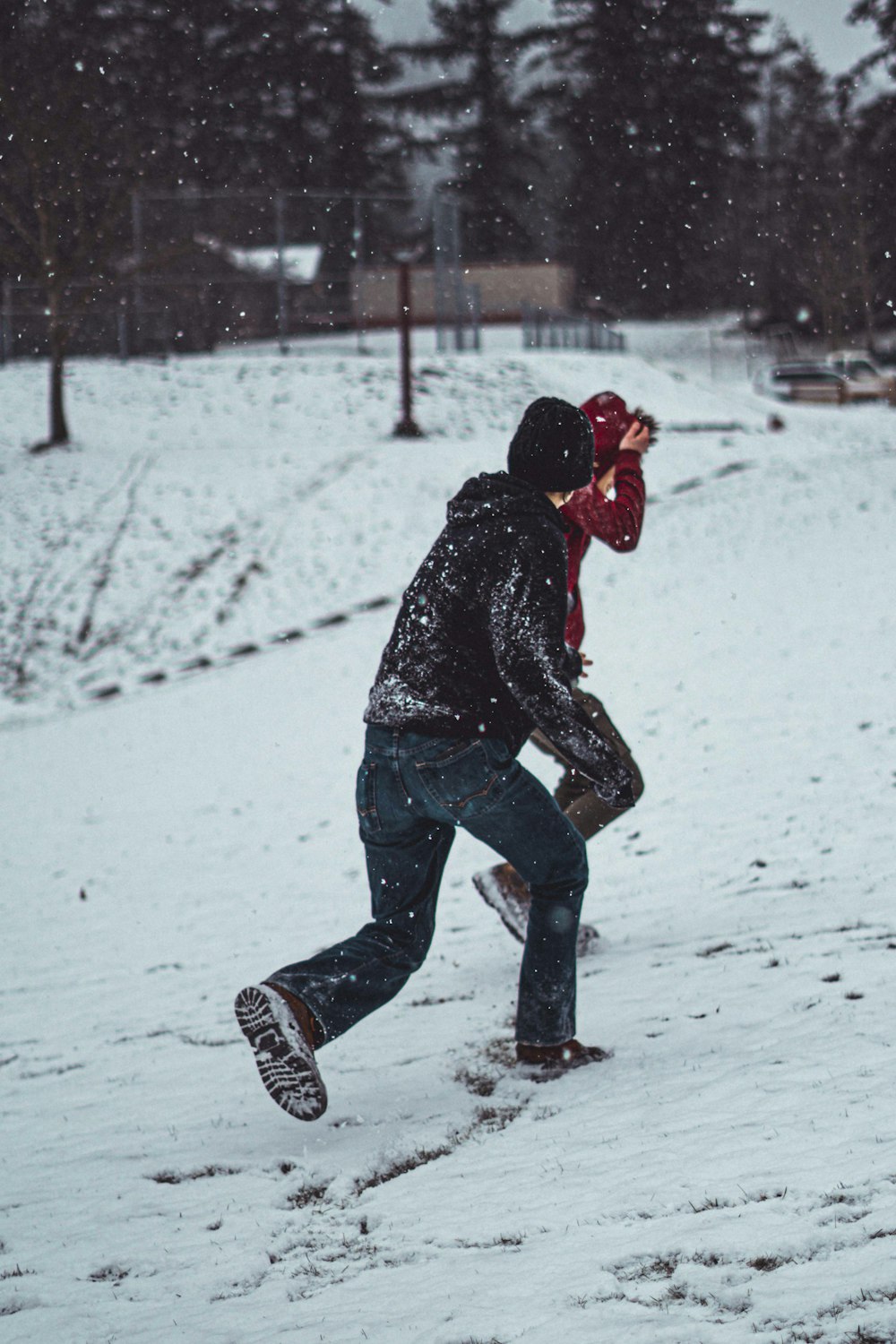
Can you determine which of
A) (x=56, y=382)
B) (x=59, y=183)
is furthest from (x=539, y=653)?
(x=59, y=183)

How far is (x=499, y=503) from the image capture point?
3.14 m

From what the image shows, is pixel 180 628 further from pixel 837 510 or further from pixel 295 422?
pixel 295 422

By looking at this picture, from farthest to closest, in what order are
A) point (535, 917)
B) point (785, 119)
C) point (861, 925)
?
1. point (785, 119)
2. point (861, 925)
3. point (535, 917)

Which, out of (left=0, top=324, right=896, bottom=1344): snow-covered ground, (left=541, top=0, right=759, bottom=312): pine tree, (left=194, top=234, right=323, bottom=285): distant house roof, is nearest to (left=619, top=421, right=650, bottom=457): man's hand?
(left=0, top=324, right=896, bottom=1344): snow-covered ground

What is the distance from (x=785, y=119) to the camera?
6134 cm

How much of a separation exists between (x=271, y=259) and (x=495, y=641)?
31.8 metres

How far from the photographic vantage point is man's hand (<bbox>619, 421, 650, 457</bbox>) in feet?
13.0

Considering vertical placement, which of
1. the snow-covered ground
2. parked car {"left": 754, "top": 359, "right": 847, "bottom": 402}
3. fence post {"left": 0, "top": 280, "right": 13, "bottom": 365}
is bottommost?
the snow-covered ground

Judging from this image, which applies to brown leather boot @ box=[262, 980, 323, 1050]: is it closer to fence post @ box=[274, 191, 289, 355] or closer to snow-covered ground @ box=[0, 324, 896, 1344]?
snow-covered ground @ box=[0, 324, 896, 1344]

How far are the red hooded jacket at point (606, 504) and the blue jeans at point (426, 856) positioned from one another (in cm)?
73

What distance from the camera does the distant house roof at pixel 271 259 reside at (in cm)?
2844

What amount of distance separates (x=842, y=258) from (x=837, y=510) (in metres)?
7.13

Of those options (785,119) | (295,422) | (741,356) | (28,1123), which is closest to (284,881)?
(28,1123)

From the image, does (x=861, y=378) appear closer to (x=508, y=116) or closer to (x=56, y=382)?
(x=508, y=116)
